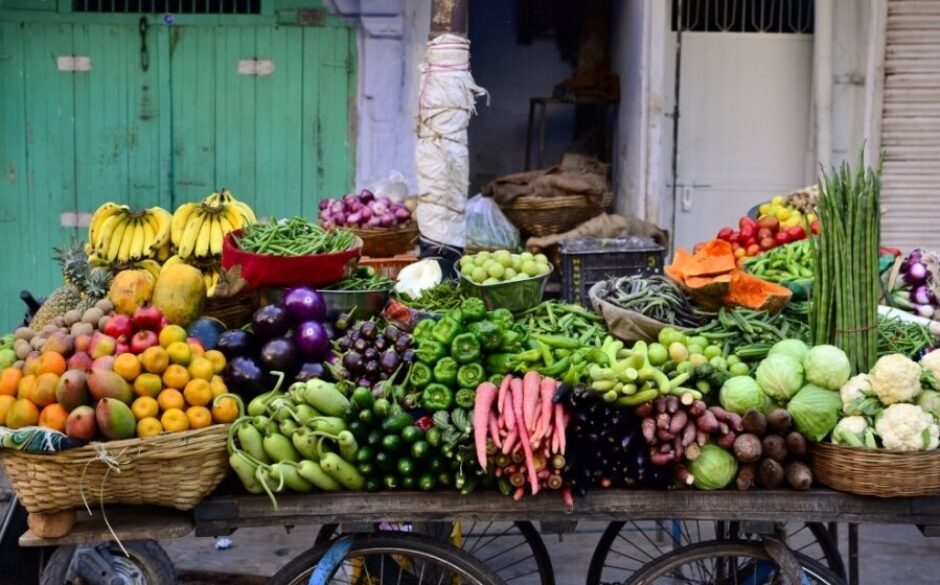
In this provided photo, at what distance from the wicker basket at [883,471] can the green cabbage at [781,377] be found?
23 cm

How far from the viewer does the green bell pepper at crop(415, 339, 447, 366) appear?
420cm

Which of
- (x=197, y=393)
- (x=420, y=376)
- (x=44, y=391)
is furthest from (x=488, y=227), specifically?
(x=44, y=391)

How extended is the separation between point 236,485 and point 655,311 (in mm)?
1791

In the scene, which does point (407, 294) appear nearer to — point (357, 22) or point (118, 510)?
point (118, 510)

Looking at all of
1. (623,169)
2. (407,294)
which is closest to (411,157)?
(623,169)

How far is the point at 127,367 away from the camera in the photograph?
4.02 meters

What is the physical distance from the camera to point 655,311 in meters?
4.85

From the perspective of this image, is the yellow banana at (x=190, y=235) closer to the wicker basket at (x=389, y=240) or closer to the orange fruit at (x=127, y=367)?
the orange fruit at (x=127, y=367)

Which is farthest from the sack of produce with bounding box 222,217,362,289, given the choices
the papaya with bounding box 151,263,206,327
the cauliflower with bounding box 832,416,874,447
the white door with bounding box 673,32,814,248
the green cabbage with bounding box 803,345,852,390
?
the white door with bounding box 673,32,814,248

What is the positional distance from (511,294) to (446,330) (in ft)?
3.38

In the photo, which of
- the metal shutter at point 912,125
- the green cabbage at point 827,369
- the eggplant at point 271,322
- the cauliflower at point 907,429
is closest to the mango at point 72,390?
the eggplant at point 271,322

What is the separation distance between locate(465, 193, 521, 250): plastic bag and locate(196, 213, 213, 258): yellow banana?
272 centimetres

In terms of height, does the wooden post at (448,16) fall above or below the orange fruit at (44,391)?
above

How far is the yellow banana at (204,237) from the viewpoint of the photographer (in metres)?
5.44
